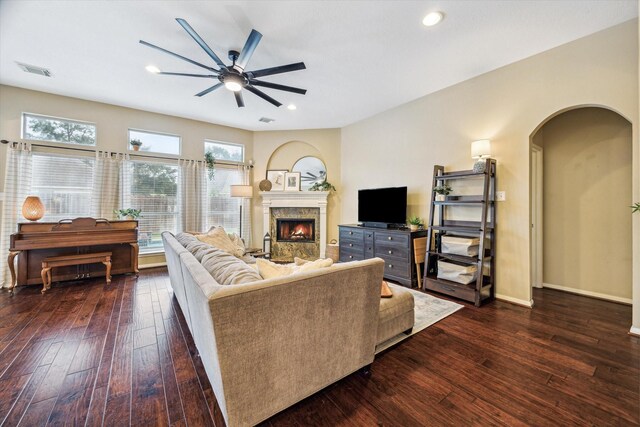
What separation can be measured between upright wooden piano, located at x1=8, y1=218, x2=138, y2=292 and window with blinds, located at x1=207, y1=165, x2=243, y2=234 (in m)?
1.50

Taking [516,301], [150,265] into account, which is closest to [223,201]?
[150,265]

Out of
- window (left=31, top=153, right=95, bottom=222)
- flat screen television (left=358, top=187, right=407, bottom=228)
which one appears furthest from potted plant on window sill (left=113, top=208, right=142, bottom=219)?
flat screen television (left=358, top=187, right=407, bottom=228)

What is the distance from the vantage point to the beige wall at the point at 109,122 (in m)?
3.72

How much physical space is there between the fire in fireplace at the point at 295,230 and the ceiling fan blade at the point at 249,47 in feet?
11.9

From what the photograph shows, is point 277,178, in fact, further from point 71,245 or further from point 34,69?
point 34,69

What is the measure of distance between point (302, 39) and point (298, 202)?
3.40m

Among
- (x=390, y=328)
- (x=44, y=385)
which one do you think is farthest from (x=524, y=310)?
(x=44, y=385)

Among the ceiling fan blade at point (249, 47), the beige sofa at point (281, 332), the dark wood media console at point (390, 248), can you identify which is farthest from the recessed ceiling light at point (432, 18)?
the dark wood media console at point (390, 248)

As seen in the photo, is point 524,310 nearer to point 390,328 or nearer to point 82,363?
point 390,328

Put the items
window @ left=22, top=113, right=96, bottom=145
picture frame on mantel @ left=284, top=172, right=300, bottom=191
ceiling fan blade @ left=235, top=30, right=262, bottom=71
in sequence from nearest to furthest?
1. ceiling fan blade @ left=235, top=30, right=262, bottom=71
2. window @ left=22, top=113, right=96, bottom=145
3. picture frame on mantel @ left=284, top=172, right=300, bottom=191

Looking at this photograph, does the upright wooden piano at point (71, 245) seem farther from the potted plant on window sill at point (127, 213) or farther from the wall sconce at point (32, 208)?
the potted plant on window sill at point (127, 213)

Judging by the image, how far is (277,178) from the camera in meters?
5.81

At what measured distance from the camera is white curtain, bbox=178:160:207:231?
16.4 ft

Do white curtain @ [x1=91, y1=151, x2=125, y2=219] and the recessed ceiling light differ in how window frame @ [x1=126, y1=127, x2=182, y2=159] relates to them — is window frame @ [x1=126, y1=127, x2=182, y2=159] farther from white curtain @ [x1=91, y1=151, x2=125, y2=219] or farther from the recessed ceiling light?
the recessed ceiling light
